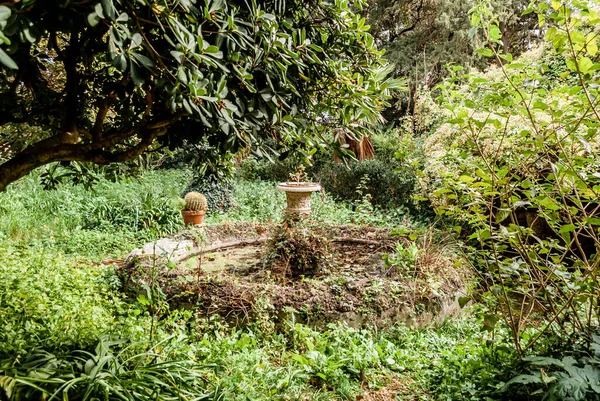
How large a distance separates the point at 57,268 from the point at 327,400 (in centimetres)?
301

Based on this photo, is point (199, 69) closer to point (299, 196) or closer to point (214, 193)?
point (299, 196)

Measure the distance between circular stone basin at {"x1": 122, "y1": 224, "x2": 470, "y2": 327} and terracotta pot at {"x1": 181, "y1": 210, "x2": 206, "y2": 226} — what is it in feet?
5.75

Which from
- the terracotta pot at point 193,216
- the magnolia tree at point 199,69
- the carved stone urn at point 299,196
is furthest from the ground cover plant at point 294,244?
the terracotta pot at point 193,216

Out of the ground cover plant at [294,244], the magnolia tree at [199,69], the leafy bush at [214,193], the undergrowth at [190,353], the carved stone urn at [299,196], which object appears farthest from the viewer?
the leafy bush at [214,193]

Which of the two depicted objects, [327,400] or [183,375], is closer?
[183,375]

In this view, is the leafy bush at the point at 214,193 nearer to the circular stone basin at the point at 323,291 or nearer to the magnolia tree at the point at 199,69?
the circular stone basin at the point at 323,291

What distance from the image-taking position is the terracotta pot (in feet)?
22.5

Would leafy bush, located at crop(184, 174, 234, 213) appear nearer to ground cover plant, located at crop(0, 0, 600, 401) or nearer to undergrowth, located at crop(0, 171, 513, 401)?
ground cover plant, located at crop(0, 0, 600, 401)

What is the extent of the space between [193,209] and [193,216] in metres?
0.12

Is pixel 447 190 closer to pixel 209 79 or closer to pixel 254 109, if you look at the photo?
pixel 254 109

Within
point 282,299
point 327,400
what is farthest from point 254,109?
point 282,299

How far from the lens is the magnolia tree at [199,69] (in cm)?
105

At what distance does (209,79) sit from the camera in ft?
4.12

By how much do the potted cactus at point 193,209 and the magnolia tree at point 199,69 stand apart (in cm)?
459
